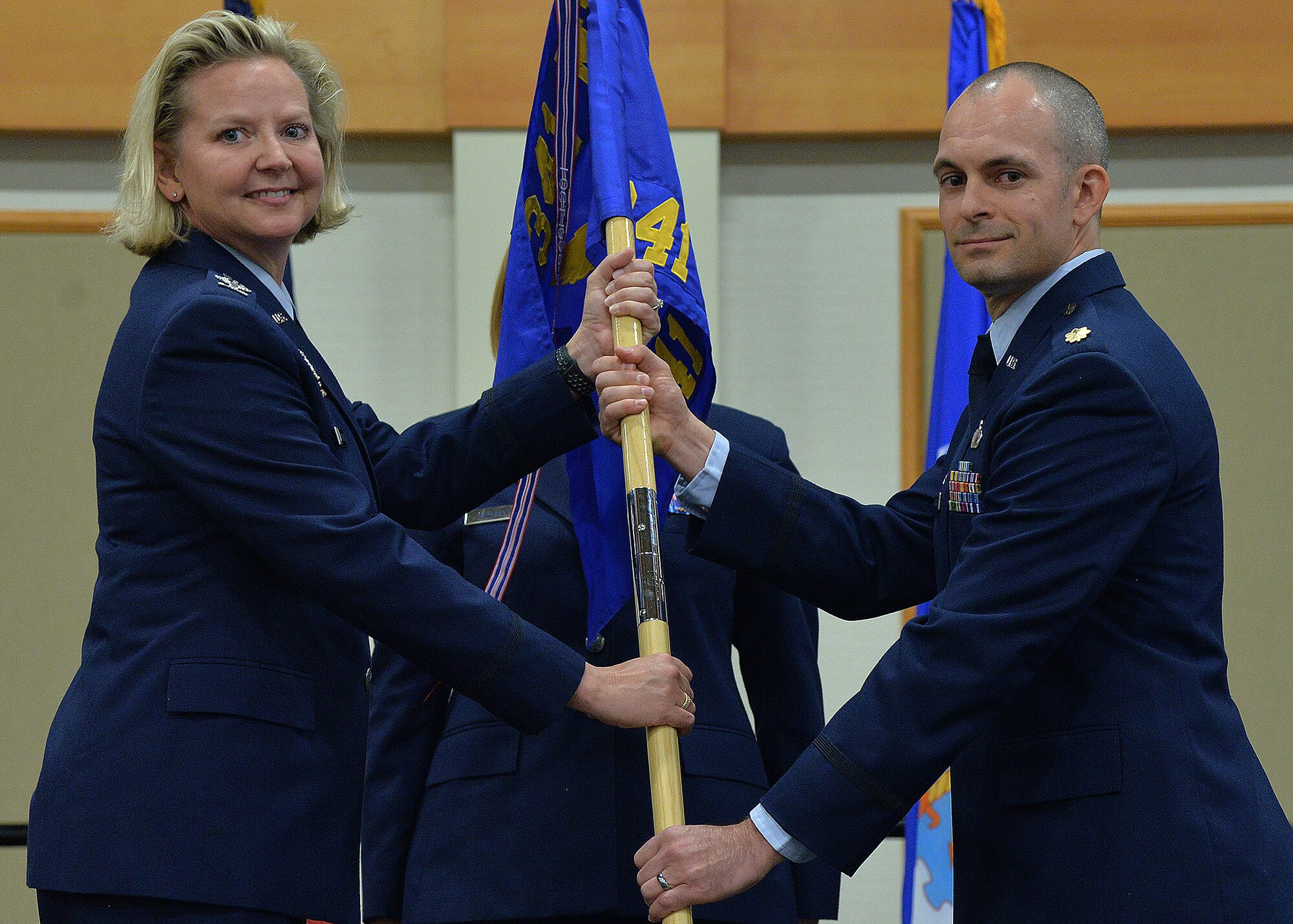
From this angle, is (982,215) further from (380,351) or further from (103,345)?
(103,345)

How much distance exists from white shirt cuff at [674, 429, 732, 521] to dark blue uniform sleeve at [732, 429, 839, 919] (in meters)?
0.24

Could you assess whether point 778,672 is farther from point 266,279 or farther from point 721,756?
point 266,279

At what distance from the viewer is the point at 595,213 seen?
7.61ft

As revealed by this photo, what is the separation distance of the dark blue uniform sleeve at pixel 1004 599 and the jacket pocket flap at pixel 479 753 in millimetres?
498

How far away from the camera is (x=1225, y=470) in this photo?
3746 mm

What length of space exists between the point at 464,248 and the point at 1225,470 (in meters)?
2.15

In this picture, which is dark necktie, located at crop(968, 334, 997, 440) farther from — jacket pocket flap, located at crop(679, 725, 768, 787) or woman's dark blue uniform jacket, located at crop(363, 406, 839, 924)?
jacket pocket flap, located at crop(679, 725, 768, 787)

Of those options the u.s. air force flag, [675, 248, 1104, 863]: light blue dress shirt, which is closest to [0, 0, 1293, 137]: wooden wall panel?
the u.s. air force flag

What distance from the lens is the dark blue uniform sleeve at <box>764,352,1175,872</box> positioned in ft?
5.59

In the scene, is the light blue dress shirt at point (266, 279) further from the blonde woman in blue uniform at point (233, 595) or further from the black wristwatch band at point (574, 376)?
the black wristwatch band at point (574, 376)

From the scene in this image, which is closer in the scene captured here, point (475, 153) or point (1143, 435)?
point (1143, 435)

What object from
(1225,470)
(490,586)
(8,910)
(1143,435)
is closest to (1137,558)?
(1143,435)

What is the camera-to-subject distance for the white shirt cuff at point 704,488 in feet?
6.96

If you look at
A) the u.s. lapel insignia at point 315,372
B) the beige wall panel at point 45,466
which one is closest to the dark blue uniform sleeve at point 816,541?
the u.s. lapel insignia at point 315,372
